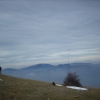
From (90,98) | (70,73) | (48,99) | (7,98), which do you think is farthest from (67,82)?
(7,98)

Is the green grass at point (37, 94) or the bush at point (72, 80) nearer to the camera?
the green grass at point (37, 94)

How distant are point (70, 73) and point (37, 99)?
22.2 meters

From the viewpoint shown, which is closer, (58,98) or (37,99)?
(37,99)

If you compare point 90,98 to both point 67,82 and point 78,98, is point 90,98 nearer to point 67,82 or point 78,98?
point 78,98

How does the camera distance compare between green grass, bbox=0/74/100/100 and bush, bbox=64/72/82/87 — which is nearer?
green grass, bbox=0/74/100/100

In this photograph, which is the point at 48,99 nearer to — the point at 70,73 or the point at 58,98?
the point at 58,98

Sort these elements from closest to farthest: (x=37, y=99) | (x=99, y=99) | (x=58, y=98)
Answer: (x=37, y=99)
(x=58, y=98)
(x=99, y=99)

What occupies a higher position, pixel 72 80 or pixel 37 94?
pixel 72 80

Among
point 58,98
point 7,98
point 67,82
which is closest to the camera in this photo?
point 7,98

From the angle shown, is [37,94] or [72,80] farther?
[72,80]

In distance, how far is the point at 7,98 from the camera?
15.8 m

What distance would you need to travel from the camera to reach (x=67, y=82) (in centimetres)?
3697

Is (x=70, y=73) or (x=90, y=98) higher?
(x=70, y=73)

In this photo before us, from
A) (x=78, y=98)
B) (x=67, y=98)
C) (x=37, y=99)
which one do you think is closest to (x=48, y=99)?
(x=37, y=99)
